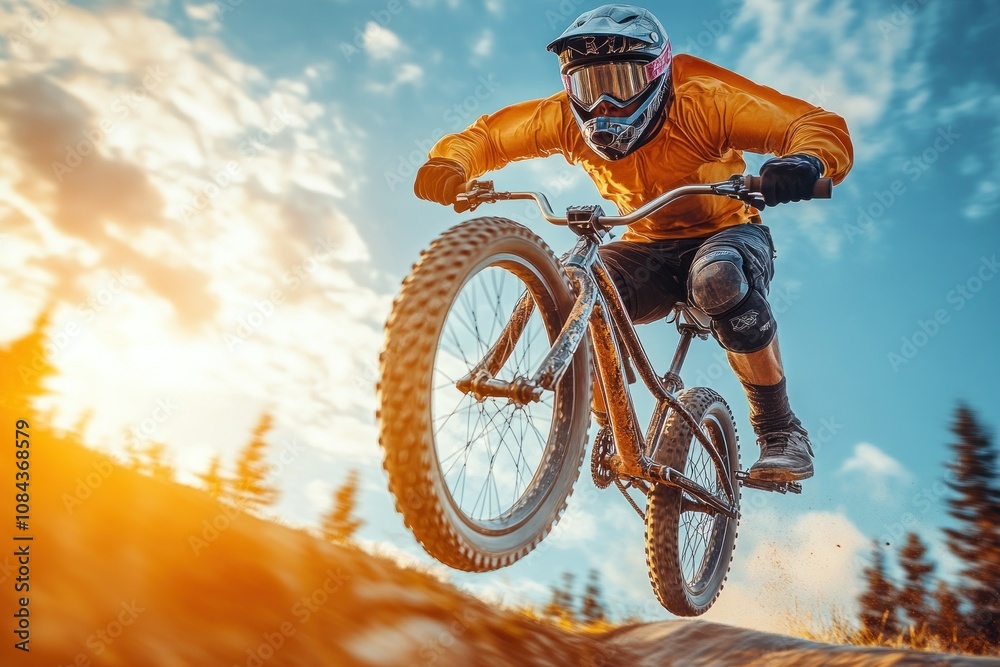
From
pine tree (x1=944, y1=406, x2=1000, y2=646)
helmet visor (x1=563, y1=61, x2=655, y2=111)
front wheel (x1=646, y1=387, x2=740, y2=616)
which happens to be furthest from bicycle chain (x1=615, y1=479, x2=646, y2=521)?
pine tree (x1=944, y1=406, x2=1000, y2=646)

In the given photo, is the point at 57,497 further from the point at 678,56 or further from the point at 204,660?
the point at 678,56

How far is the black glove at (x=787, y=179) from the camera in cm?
317

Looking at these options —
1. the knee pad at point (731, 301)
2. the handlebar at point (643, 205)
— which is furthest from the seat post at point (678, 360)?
the handlebar at point (643, 205)

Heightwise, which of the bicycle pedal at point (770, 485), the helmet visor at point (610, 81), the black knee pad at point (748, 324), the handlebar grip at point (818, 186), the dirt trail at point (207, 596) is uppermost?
the helmet visor at point (610, 81)

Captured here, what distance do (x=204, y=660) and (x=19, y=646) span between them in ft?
1.42

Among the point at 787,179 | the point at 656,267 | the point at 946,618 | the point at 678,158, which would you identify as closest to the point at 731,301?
the point at 656,267

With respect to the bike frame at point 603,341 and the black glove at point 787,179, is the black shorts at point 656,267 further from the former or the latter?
the black glove at point 787,179

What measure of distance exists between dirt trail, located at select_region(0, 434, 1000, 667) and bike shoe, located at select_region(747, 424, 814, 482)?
135cm

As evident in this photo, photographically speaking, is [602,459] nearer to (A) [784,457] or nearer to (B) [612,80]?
(A) [784,457]

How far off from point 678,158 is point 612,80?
72 centimetres

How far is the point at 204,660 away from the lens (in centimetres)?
174

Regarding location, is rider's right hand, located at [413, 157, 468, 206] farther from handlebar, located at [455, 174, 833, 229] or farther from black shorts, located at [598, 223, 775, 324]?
black shorts, located at [598, 223, 775, 324]

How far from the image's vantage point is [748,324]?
3.99 meters

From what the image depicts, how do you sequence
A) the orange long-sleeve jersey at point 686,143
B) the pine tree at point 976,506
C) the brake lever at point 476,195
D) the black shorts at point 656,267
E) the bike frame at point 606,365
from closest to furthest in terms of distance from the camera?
the bike frame at point 606,365
the brake lever at point 476,195
the orange long-sleeve jersey at point 686,143
the black shorts at point 656,267
the pine tree at point 976,506
